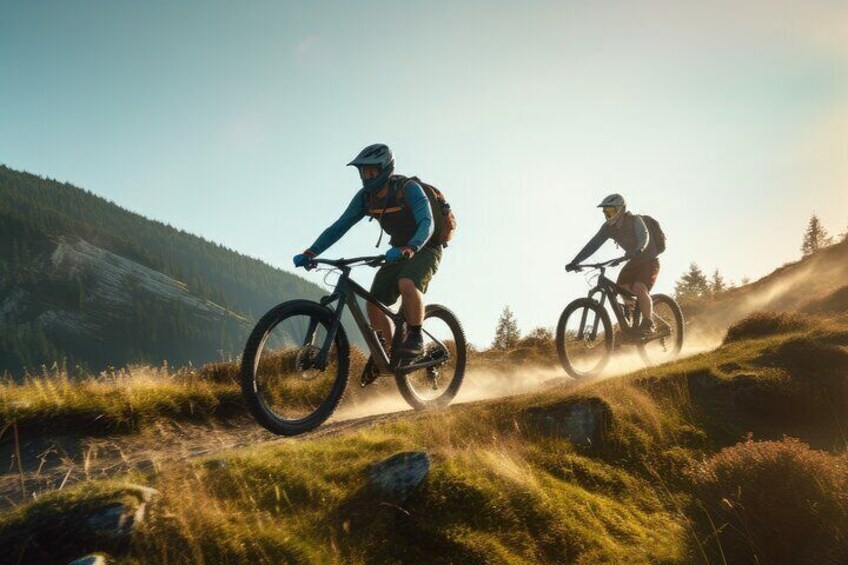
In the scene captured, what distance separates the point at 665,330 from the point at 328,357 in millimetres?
9409

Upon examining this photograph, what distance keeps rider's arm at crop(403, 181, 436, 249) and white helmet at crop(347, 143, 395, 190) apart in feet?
1.06

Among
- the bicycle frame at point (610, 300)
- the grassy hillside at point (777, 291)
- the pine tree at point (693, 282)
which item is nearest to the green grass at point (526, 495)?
the bicycle frame at point (610, 300)

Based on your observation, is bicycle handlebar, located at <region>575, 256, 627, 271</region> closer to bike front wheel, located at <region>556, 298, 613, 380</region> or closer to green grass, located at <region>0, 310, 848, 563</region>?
bike front wheel, located at <region>556, 298, 613, 380</region>

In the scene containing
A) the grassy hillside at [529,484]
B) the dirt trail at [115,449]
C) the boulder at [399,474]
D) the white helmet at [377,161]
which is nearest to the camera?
the grassy hillside at [529,484]

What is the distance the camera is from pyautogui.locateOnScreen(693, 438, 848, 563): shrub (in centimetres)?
391

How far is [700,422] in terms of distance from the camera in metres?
6.04

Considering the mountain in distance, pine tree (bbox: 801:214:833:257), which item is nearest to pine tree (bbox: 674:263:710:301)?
pine tree (bbox: 801:214:833:257)

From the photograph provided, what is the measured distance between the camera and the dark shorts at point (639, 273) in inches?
476

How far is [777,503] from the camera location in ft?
13.8

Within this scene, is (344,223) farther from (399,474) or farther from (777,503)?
(777,503)

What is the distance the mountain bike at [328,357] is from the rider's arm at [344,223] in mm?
735

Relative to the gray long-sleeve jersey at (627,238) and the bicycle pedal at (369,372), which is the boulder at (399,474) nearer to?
the bicycle pedal at (369,372)

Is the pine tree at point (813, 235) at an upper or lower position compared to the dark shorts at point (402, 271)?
upper

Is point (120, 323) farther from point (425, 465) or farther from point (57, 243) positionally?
point (425, 465)
